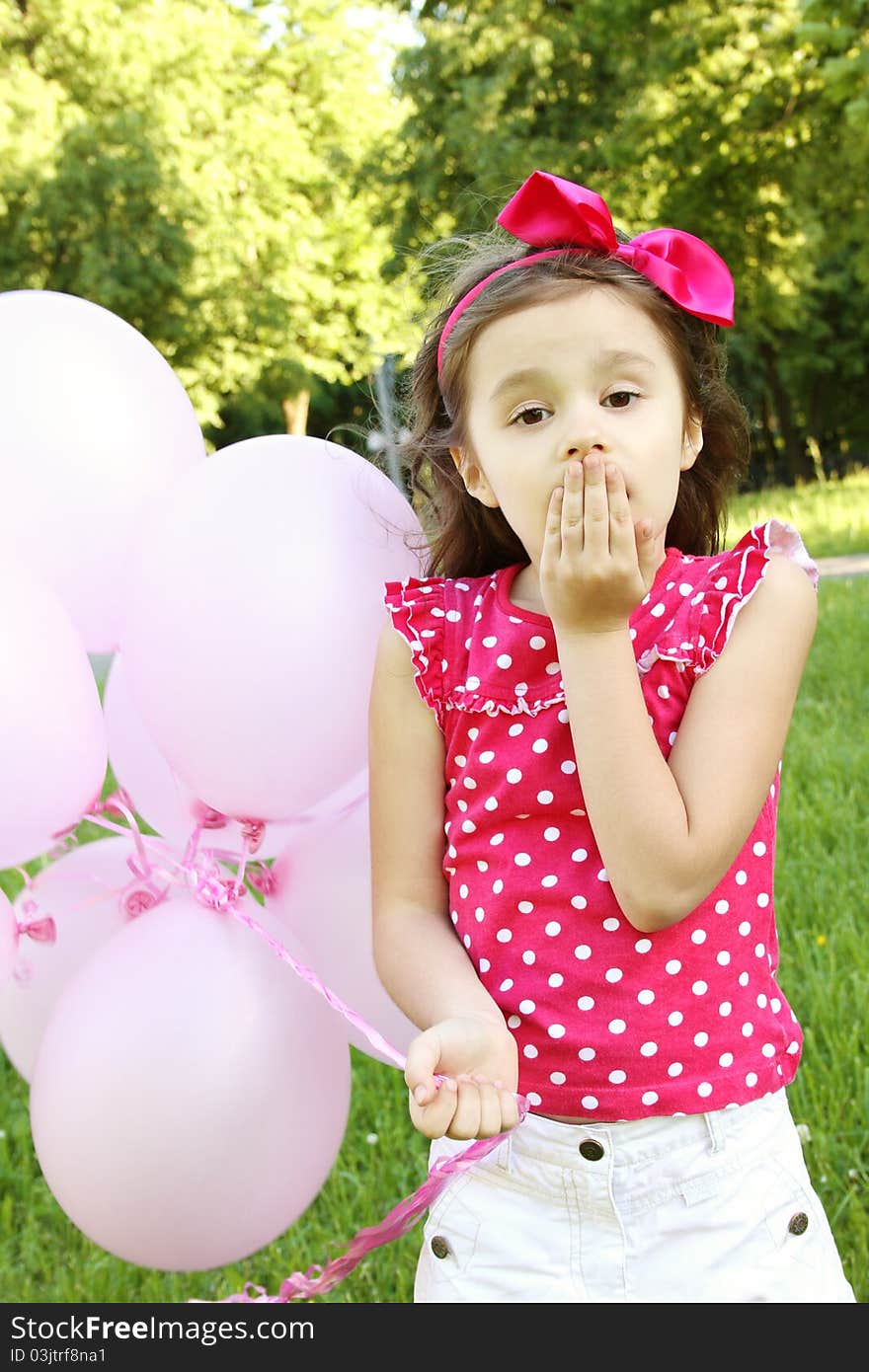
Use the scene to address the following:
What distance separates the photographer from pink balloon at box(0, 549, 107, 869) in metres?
1.56

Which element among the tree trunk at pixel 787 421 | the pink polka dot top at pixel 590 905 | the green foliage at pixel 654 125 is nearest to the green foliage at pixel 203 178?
the green foliage at pixel 654 125

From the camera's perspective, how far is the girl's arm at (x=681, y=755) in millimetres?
1374

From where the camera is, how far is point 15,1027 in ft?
6.58

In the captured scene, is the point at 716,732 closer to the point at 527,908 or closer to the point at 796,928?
the point at 527,908

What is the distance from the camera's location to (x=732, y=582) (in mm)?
1516

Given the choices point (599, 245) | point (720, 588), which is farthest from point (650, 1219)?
point (599, 245)

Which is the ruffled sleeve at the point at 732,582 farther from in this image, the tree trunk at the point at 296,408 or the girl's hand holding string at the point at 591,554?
the tree trunk at the point at 296,408

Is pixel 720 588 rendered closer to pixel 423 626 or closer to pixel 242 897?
pixel 423 626

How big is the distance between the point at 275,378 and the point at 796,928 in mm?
19831

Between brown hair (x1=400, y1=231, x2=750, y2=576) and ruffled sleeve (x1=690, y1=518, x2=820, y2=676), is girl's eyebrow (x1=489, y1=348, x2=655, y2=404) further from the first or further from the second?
ruffled sleeve (x1=690, y1=518, x2=820, y2=676)

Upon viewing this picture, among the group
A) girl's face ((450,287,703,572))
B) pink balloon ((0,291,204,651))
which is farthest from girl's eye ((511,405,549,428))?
pink balloon ((0,291,204,651))

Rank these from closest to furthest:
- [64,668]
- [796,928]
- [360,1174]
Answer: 1. [64,668]
2. [360,1174]
3. [796,928]

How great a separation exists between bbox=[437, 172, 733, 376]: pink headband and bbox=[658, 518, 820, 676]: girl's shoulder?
0.95 feet

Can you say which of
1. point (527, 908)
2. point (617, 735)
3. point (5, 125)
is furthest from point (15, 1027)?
point (5, 125)
